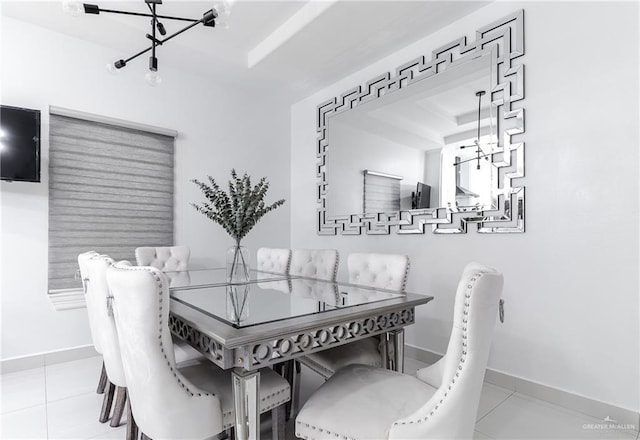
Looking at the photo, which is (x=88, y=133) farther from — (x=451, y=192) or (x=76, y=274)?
(x=451, y=192)

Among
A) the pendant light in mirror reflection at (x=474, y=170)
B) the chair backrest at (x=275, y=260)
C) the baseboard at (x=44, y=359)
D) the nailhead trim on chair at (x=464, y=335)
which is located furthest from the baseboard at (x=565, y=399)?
the baseboard at (x=44, y=359)

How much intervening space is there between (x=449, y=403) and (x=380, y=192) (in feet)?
8.09

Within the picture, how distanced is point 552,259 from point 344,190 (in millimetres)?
2079

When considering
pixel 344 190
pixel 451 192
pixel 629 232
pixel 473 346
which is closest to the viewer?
pixel 473 346

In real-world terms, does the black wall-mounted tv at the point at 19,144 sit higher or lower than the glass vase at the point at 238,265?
higher

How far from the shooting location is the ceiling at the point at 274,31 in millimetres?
2643

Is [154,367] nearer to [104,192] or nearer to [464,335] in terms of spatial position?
[464,335]

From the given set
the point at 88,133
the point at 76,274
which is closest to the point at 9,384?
the point at 76,274

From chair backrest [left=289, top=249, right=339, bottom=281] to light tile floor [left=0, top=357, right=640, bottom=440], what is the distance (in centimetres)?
78

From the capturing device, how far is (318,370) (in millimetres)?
1930

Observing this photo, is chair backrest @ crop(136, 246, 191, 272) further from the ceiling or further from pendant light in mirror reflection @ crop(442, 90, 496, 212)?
pendant light in mirror reflection @ crop(442, 90, 496, 212)

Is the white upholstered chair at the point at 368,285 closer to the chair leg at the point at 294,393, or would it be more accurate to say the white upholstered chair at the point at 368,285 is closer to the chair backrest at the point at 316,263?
the chair leg at the point at 294,393

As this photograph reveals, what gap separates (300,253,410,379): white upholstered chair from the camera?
6.15 feet

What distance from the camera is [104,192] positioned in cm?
312
